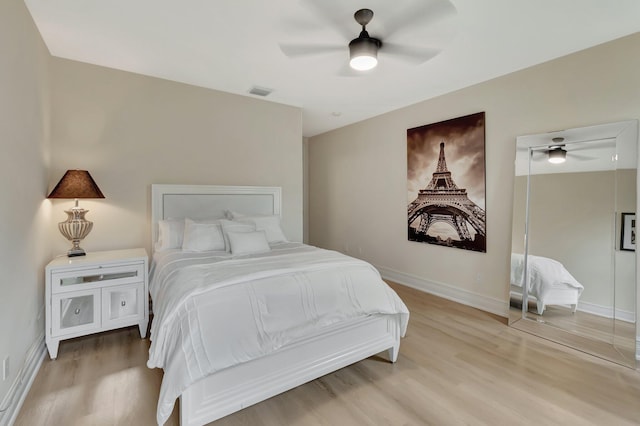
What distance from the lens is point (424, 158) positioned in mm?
4246

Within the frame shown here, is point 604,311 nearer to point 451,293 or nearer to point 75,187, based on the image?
point 451,293

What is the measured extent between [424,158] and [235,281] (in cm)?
327

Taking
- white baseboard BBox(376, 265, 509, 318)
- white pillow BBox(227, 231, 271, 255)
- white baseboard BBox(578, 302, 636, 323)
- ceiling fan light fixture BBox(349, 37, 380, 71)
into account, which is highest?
ceiling fan light fixture BBox(349, 37, 380, 71)

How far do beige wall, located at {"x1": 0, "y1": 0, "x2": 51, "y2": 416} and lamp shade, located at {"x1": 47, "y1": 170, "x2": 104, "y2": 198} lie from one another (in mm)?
135

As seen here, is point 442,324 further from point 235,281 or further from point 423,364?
point 235,281

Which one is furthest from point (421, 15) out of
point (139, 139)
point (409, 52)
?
point (139, 139)

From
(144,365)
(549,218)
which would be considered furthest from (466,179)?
(144,365)

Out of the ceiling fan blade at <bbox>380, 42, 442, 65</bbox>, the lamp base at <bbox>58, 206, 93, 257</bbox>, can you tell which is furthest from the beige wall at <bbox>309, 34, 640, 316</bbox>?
the lamp base at <bbox>58, 206, 93, 257</bbox>

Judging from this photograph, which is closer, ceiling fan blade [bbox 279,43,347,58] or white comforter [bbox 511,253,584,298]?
ceiling fan blade [bbox 279,43,347,58]

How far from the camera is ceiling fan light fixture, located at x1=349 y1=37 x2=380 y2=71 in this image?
2.21 metres

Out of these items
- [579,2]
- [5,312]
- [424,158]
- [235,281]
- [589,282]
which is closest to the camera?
[5,312]

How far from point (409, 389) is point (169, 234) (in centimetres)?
273

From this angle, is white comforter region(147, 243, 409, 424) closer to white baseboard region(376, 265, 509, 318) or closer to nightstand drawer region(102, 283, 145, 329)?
nightstand drawer region(102, 283, 145, 329)

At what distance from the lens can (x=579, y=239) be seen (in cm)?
288
